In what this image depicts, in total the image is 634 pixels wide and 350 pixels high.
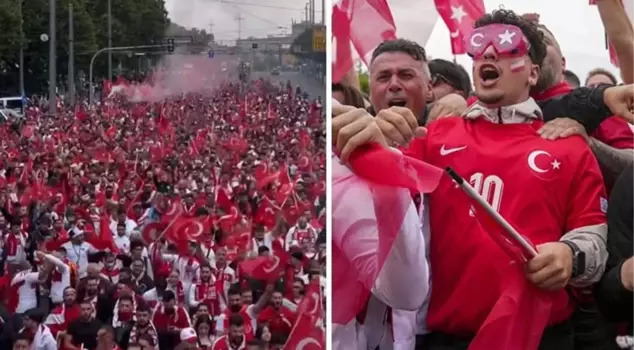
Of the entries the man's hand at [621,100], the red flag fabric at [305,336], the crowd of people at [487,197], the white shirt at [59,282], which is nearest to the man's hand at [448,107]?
the crowd of people at [487,197]

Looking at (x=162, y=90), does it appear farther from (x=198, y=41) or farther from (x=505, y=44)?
Answer: (x=505, y=44)

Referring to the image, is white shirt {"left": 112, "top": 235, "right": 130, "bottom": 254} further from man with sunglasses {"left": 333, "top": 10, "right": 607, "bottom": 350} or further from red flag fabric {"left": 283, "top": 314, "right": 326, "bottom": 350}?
man with sunglasses {"left": 333, "top": 10, "right": 607, "bottom": 350}

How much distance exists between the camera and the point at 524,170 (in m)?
1.81

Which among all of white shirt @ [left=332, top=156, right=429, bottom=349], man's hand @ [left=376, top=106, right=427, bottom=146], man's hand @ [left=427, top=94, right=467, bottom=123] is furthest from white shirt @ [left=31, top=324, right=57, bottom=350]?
man's hand @ [left=427, top=94, right=467, bottom=123]

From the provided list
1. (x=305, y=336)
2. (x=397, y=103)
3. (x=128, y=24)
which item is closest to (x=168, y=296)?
(x=305, y=336)

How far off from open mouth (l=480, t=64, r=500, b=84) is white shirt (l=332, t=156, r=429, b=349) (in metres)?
0.36

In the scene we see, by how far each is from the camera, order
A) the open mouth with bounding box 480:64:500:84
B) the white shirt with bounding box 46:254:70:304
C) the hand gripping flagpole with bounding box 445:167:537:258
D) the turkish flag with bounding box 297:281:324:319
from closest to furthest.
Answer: the hand gripping flagpole with bounding box 445:167:537:258
the open mouth with bounding box 480:64:500:84
the turkish flag with bounding box 297:281:324:319
the white shirt with bounding box 46:254:70:304

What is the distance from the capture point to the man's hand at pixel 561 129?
73.0 inches

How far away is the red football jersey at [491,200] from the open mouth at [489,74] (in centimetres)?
10

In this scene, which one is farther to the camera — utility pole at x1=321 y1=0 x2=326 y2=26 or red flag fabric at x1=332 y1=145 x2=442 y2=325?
utility pole at x1=321 y1=0 x2=326 y2=26

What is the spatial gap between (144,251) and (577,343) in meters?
1.21

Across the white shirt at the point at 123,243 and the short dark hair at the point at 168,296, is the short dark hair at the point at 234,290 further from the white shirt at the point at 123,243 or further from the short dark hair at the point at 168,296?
the white shirt at the point at 123,243

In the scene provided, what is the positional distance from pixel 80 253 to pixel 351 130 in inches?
35.5

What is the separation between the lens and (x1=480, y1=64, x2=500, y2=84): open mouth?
1.87m
